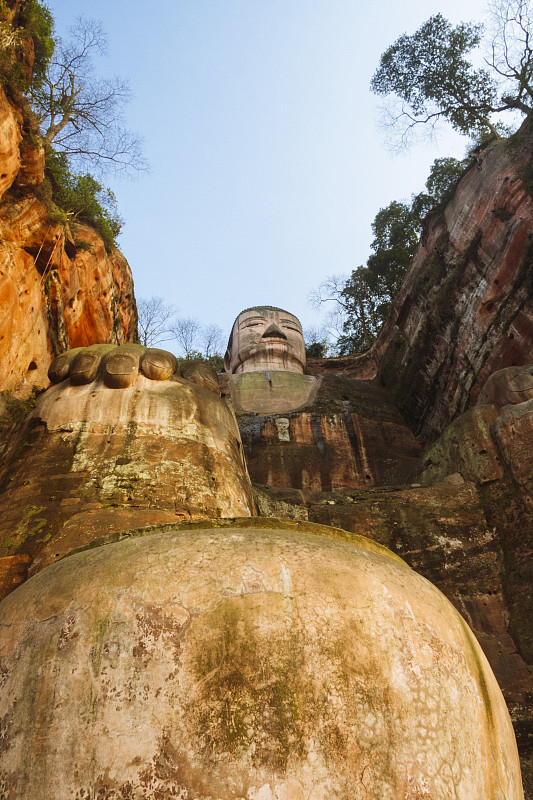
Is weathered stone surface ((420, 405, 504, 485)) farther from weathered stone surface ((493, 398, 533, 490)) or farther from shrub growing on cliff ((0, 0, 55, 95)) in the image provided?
shrub growing on cliff ((0, 0, 55, 95))

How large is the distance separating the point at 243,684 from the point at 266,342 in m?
16.1

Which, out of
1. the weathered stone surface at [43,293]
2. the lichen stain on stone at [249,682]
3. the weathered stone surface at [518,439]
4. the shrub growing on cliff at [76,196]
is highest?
the shrub growing on cliff at [76,196]

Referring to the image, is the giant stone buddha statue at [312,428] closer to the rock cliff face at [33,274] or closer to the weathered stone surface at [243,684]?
the rock cliff face at [33,274]

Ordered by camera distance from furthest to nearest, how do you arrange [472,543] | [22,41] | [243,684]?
[22,41]
[472,543]
[243,684]

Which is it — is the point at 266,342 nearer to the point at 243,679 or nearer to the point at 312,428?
the point at 312,428

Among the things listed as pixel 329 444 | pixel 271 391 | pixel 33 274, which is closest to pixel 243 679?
pixel 33 274

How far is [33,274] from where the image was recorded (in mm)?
7289

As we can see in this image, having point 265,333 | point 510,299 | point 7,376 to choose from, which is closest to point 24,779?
point 7,376

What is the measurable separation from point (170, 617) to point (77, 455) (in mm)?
3025

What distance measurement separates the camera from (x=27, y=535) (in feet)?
15.0

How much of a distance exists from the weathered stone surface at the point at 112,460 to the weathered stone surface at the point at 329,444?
533cm

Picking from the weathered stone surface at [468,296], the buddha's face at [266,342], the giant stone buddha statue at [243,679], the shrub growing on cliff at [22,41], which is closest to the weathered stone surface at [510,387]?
the weathered stone surface at [468,296]

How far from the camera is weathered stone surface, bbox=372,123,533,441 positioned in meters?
10.9

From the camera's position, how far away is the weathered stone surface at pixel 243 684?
2.21m
